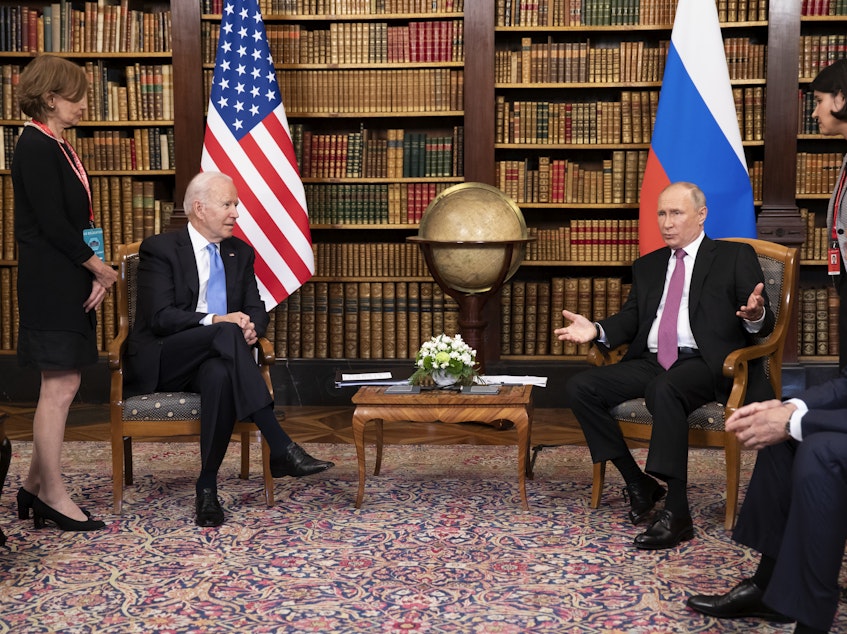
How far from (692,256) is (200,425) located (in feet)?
7.09

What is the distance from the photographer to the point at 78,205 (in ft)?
13.0

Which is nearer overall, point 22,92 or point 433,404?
point 22,92

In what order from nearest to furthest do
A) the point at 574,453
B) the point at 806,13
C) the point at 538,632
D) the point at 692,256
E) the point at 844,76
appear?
the point at 538,632 < the point at 844,76 < the point at 692,256 < the point at 574,453 < the point at 806,13

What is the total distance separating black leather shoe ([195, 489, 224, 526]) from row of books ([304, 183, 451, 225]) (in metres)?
2.86

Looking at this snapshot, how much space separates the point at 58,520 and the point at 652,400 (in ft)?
7.68

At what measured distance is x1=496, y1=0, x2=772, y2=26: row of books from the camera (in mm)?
6363

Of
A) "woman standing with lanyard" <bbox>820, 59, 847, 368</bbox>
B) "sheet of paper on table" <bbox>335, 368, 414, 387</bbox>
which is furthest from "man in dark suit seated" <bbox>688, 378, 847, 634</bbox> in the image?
"sheet of paper on table" <bbox>335, 368, 414, 387</bbox>

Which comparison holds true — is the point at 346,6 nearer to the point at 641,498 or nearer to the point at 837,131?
the point at 837,131

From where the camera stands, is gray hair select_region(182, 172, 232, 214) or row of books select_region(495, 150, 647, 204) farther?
row of books select_region(495, 150, 647, 204)

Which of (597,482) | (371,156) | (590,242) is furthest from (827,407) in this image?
(371,156)

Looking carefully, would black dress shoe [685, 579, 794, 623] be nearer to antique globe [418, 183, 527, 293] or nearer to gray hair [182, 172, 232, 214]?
gray hair [182, 172, 232, 214]

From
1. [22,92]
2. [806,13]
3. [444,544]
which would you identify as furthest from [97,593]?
[806,13]

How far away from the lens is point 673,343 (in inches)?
169

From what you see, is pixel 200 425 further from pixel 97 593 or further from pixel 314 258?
pixel 314 258
